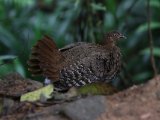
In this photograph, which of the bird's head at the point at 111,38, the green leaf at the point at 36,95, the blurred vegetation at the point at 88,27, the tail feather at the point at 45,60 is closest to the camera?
the green leaf at the point at 36,95

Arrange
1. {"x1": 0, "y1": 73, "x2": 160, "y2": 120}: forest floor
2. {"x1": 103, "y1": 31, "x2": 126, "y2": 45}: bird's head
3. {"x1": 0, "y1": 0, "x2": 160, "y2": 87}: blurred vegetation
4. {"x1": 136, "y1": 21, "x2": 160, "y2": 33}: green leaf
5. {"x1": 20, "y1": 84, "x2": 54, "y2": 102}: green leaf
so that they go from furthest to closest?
{"x1": 136, "y1": 21, "x2": 160, "y2": 33}: green leaf, {"x1": 0, "y1": 0, "x2": 160, "y2": 87}: blurred vegetation, {"x1": 103, "y1": 31, "x2": 126, "y2": 45}: bird's head, {"x1": 20, "y1": 84, "x2": 54, "y2": 102}: green leaf, {"x1": 0, "y1": 73, "x2": 160, "y2": 120}: forest floor

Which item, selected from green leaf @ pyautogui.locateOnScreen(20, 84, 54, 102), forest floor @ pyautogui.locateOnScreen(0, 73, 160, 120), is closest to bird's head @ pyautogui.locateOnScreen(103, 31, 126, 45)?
green leaf @ pyautogui.locateOnScreen(20, 84, 54, 102)

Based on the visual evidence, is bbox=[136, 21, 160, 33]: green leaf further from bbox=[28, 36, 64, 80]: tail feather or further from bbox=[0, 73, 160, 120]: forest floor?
bbox=[0, 73, 160, 120]: forest floor

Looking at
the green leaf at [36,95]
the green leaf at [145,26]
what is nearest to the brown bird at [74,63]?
the green leaf at [36,95]

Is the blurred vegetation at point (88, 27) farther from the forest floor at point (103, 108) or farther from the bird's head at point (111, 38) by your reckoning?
the forest floor at point (103, 108)

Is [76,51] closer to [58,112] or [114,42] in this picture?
[114,42]

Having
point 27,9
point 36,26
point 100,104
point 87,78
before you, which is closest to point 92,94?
point 100,104
